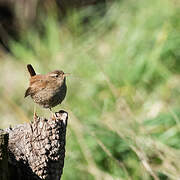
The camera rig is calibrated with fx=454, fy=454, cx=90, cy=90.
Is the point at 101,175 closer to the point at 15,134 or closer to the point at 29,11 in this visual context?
the point at 15,134

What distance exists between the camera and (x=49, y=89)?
3.41 meters

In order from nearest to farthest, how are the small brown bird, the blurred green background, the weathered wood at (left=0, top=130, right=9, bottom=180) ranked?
the weathered wood at (left=0, top=130, right=9, bottom=180)
the small brown bird
the blurred green background

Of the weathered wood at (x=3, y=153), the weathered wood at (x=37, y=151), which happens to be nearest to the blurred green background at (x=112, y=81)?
the weathered wood at (x=37, y=151)

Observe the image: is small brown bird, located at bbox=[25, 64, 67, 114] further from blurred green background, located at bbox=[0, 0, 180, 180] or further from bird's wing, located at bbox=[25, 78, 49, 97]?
blurred green background, located at bbox=[0, 0, 180, 180]

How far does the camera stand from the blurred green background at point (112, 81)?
4.42m

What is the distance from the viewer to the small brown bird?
330 cm

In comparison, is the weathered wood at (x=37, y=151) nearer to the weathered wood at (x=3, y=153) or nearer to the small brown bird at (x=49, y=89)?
the weathered wood at (x=3, y=153)

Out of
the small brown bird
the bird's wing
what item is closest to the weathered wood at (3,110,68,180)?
the small brown bird

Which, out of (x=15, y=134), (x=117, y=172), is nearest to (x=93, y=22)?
(x=117, y=172)

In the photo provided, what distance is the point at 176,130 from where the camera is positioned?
15.0ft

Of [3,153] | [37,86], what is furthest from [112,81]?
[3,153]

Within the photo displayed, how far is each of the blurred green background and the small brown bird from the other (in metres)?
0.50

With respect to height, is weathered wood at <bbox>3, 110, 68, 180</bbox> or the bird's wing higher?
the bird's wing

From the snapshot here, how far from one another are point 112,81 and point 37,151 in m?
3.43
